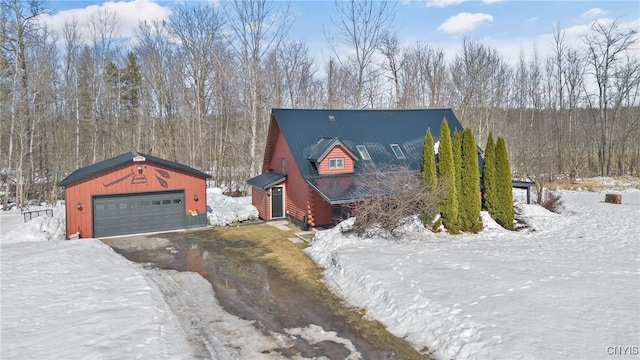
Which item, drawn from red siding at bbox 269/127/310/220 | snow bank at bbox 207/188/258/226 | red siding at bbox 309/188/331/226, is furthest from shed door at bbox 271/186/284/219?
red siding at bbox 309/188/331/226

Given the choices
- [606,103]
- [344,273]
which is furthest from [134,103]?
[606,103]

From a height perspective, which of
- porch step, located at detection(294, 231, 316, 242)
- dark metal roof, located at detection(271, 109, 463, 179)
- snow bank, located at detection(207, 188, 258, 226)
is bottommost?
porch step, located at detection(294, 231, 316, 242)

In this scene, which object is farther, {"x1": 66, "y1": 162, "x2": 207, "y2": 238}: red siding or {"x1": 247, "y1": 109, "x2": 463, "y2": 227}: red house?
{"x1": 247, "y1": 109, "x2": 463, "y2": 227}: red house

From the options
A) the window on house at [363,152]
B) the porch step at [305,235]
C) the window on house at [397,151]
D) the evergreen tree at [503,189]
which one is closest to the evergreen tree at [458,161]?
the evergreen tree at [503,189]

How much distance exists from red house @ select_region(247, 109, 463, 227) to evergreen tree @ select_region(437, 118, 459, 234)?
319 centimetres

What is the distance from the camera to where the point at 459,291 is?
32.6 ft

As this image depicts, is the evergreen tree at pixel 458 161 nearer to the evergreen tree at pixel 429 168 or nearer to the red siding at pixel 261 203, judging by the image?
the evergreen tree at pixel 429 168

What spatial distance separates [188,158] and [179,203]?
1725cm

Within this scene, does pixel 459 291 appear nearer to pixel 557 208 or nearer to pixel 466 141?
pixel 466 141

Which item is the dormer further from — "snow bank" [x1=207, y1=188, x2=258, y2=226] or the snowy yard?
"snow bank" [x1=207, y1=188, x2=258, y2=226]

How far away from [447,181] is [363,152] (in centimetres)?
548

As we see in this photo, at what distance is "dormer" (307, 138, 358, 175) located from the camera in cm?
1994

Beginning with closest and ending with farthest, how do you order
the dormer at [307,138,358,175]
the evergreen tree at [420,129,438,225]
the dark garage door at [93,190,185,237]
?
1. the evergreen tree at [420,129,438,225]
2. the dark garage door at [93,190,185,237]
3. the dormer at [307,138,358,175]

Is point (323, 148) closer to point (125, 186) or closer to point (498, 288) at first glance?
point (125, 186)
